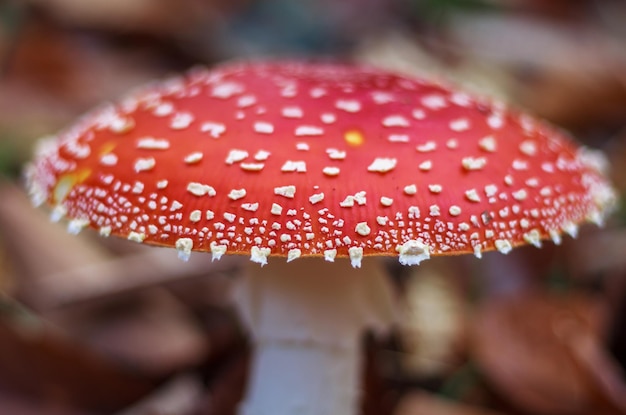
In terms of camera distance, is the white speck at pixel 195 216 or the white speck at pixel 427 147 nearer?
the white speck at pixel 195 216

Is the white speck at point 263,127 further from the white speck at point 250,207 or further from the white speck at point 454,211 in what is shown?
the white speck at point 454,211

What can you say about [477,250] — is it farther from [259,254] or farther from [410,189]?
[259,254]

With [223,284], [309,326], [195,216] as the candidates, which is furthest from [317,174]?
[223,284]

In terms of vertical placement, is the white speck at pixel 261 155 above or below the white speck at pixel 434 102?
above

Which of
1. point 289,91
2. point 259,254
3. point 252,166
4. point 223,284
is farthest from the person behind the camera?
point 223,284

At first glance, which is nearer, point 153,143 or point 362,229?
point 362,229

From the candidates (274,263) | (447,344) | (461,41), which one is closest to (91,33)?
(461,41)

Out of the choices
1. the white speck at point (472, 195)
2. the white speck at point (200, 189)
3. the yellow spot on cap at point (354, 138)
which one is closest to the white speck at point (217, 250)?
the white speck at point (200, 189)
